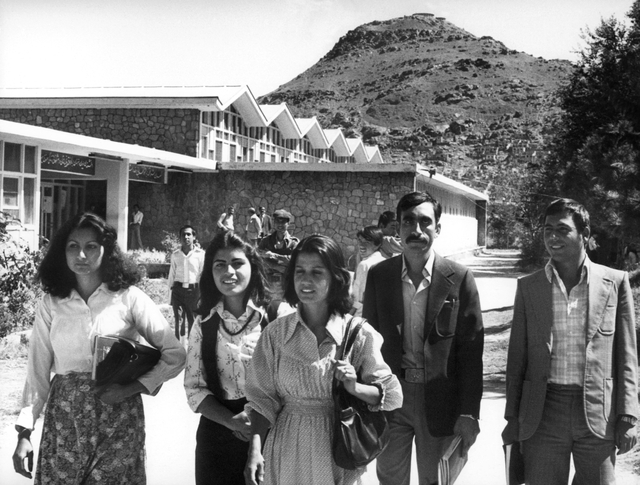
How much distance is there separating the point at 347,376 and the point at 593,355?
1.26 m

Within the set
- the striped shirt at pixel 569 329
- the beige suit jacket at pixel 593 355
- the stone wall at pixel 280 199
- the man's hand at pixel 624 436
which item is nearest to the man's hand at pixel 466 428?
the beige suit jacket at pixel 593 355

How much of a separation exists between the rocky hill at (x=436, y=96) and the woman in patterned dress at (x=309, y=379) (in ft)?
163

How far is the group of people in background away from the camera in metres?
2.79

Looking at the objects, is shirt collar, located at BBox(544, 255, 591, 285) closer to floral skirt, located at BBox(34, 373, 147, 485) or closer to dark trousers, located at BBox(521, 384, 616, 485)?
dark trousers, located at BBox(521, 384, 616, 485)

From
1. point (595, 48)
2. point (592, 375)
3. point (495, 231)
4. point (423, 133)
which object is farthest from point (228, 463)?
point (423, 133)

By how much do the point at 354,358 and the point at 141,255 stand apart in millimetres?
16629

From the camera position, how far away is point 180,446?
5.51 m

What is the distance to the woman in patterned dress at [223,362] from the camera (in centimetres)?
306

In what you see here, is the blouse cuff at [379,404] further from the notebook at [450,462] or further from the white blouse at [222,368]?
the notebook at [450,462]

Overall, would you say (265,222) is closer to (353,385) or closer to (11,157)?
(11,157)

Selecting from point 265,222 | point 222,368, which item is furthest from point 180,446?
point 265,222

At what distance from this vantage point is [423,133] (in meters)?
86.7

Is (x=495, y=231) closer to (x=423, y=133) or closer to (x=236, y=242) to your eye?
(x=423, y=133)

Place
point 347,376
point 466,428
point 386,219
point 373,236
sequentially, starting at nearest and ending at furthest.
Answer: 1. point 347,376
2. point 466,428
3. point 373,236
4. point 386,219
